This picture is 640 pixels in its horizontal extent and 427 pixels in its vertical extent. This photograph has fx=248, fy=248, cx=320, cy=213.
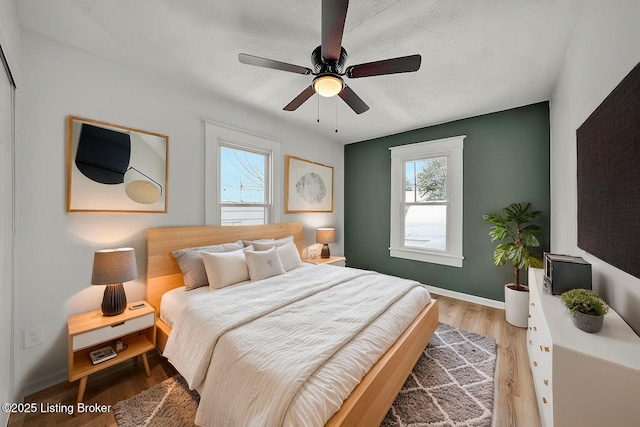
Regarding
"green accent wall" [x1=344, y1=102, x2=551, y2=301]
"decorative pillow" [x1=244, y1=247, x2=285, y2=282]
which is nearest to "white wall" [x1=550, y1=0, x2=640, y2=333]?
"green accent wall" [x1=344, y1=102, x2=551, y2=301]

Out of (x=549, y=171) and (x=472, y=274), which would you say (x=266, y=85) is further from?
(x=472, y=274)

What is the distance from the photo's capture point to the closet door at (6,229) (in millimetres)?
1384

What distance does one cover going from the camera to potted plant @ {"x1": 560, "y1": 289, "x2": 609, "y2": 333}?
1.17 metres

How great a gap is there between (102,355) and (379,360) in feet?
6.59

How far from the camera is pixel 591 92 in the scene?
1557mm

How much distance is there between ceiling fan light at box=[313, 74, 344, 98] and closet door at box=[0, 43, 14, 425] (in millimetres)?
1723

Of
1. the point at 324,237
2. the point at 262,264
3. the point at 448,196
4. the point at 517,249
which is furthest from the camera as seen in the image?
the point at 324,237

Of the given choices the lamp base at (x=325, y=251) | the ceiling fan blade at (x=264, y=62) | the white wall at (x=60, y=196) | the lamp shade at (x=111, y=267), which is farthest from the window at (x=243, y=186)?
the ceiling fan blade at (x=264, y=62)

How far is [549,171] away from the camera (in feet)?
9.61

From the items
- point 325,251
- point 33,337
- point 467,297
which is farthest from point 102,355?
point 467,297

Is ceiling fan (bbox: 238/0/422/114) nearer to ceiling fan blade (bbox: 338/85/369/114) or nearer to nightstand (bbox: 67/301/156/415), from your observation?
ceiling fan blade (bbox: 338/85/369/114)

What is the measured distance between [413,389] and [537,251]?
2.43 m

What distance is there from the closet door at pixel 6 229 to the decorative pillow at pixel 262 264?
1552 millimetres

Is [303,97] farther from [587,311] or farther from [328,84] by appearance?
[587,311]
